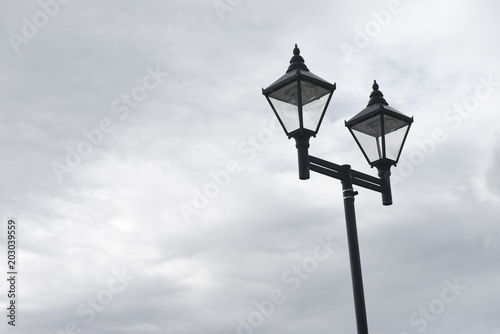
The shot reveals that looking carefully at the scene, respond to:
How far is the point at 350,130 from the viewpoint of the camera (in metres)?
11.2

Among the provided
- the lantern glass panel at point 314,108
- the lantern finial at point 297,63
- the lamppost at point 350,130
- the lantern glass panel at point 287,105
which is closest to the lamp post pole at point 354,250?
the lamppost at point 350,130

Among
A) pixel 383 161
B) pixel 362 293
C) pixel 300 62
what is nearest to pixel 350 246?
pixel 362 293

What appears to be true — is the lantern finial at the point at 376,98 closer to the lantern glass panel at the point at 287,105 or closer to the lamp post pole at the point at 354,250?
the lamp post pole at the point at 354,250

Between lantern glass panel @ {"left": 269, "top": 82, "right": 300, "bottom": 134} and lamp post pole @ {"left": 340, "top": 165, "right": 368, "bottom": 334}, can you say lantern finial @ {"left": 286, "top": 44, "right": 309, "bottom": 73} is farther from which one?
lamp post pole @ {"left": 340, "top": 165, "right": 368, "bottom": 334}

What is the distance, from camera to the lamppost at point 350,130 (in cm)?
1028

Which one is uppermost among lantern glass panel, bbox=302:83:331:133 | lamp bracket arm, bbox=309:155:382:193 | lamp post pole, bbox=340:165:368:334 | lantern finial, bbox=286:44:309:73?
lantern finial, bbox=286:44:309:73

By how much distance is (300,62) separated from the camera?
10898mm

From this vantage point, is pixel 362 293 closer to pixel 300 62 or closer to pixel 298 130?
pixel 298 130

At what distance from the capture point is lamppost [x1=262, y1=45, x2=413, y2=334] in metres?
10.3

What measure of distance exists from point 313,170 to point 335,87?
3.83 feet

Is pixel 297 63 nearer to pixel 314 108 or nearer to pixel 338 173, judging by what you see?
pixel 314 108

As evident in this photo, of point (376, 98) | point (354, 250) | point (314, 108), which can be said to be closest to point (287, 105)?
point (314, 108)

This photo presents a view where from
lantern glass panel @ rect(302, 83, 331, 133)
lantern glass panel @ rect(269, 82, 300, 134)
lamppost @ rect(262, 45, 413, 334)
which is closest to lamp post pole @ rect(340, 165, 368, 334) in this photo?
lamppost @ rect(262, 45, 413, 334)

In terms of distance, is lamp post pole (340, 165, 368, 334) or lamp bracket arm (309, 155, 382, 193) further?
lamp bracket arm (309, 155, 382, 193)
